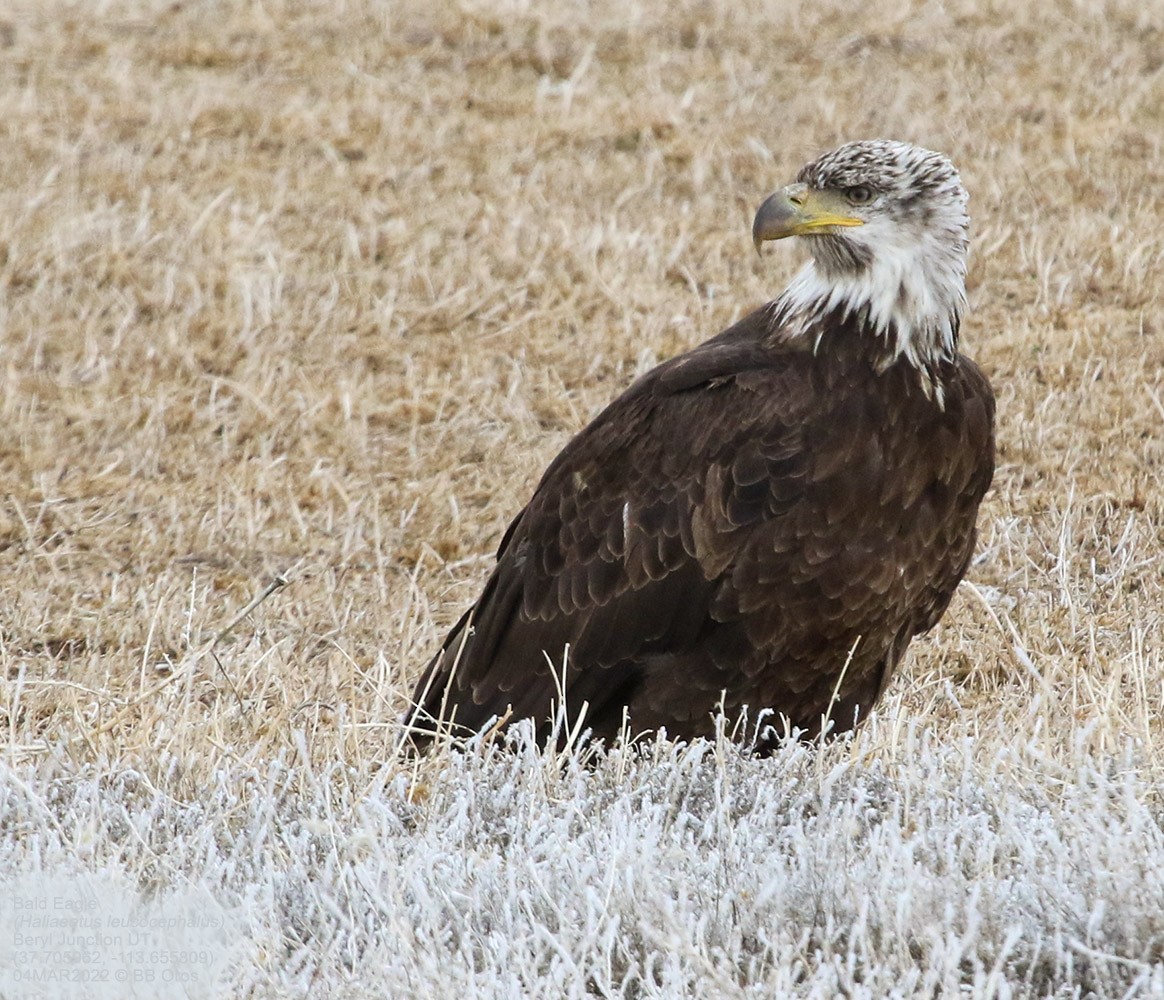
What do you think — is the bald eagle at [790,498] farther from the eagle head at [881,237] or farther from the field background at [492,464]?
the field background at [492,464]

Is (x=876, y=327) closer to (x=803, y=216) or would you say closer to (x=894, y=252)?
(x=894, y=252)

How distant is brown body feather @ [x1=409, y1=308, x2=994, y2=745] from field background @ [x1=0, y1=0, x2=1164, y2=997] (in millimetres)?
288

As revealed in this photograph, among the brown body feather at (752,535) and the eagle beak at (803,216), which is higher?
the eagle beak at (803,216)

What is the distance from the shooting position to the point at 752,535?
14.7 ft

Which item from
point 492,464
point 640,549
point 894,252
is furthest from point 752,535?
point 492,464

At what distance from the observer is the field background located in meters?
3.38

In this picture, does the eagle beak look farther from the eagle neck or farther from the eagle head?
the eagle neck

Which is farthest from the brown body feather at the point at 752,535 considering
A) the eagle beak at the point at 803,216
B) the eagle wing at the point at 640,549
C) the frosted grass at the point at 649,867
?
the frosted grass at the point at 649,867

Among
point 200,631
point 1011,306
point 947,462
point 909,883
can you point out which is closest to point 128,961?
point 909,883

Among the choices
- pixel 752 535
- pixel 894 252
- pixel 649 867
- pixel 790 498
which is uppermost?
pixel 894 252

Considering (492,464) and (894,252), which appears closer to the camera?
(894,252)

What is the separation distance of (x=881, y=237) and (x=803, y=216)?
20cm

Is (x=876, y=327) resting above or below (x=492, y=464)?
above

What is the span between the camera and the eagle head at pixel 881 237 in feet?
15.3
